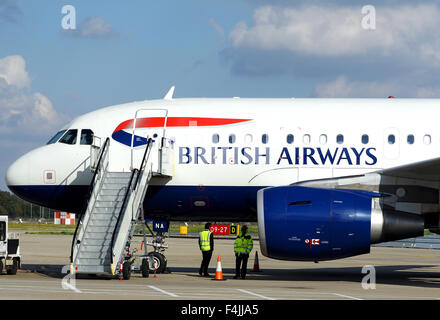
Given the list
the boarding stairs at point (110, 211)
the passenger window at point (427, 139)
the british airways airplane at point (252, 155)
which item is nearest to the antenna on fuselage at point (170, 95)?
the british airways airplane at point (252, 155)

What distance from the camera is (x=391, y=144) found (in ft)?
69.6

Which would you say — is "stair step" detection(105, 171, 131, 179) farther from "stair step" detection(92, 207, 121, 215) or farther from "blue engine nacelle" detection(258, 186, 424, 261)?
"blue engine nacelle" detection(258, 186, 424, 261)

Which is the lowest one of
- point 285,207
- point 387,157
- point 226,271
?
point 226,271

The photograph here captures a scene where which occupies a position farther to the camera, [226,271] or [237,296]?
[226,271]

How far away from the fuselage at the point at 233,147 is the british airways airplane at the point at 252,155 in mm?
29

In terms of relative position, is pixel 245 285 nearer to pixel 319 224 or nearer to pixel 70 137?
pixel 319 224

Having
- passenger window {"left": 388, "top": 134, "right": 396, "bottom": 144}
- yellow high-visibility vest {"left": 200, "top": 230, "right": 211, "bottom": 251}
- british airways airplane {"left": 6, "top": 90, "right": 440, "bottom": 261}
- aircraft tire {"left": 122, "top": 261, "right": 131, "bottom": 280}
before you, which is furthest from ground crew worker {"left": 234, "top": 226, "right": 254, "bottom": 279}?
passenger window {"left": 388, "top": 134, "right": 396, "bottom": 144}

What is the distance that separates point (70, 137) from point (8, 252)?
13.3 feet

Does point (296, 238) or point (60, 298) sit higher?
point (296, 238)

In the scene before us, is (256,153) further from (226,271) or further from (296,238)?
(226,271)

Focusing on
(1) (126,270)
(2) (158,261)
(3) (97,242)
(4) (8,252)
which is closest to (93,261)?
(3) (97,242)
